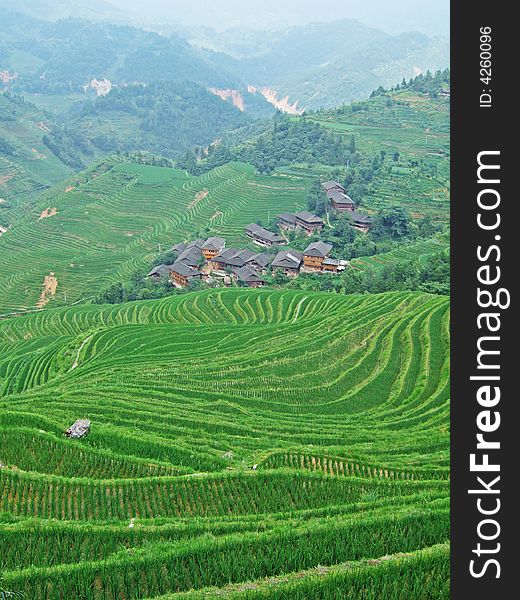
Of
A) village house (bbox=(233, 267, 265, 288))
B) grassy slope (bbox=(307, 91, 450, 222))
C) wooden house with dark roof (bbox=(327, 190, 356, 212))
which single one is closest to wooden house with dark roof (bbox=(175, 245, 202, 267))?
village house (bbox=(233, 267, 265, 288))

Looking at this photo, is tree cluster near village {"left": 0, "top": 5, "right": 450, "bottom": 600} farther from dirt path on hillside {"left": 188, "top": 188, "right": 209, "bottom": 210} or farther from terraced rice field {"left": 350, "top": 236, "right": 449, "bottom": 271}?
dirt path on hillside {"left": 188, "top": 188, "right": 209, "bottom": 210}

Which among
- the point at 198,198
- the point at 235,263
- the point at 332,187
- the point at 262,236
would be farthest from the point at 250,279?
the point at 198,198

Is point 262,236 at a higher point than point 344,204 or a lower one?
lower

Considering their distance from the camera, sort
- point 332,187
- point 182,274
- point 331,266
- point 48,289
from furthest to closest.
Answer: point 332,187 → point 48,289 → point 331,266 → point 182,274

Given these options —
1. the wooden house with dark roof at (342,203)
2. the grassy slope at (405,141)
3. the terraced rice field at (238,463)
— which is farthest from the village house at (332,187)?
the terraced rice field at (238,463)

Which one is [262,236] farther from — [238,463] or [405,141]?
[238,463]

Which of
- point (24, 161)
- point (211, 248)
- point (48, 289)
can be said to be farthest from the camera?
point (24, 161)
